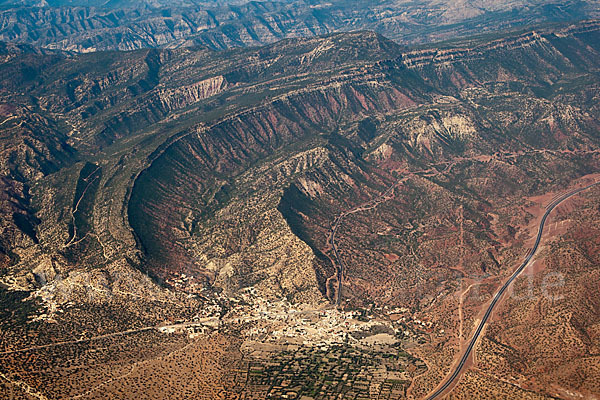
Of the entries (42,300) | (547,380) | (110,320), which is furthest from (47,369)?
(547,380)

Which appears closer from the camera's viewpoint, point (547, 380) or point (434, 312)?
point (547, 380)

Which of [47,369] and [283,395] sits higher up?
[47,369]

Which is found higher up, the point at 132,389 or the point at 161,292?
the point at 161,292

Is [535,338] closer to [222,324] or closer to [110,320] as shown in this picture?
[222,324]

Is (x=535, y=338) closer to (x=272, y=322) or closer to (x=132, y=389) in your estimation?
(x=272, y=322)

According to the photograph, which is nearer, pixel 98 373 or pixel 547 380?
pixel 547 380

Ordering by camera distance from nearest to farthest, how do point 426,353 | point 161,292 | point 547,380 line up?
point 547,380 → point 426,353 → point 161,292

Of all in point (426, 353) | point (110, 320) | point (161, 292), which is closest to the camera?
point (426, 353)

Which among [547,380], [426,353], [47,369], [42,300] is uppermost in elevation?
[42,300]

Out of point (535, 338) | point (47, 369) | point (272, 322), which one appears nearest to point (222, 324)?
point (272, 322)
